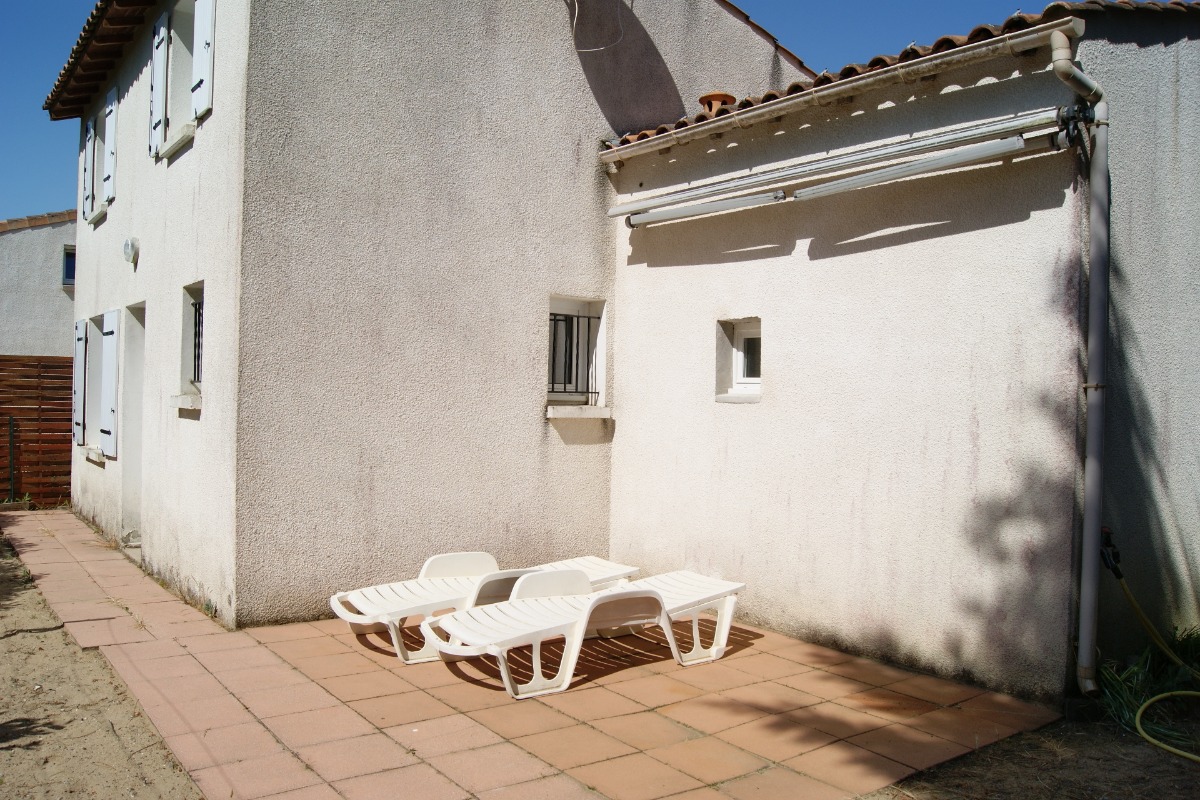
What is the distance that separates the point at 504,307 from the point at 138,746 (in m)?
4.35

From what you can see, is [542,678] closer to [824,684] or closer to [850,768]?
[824,684]

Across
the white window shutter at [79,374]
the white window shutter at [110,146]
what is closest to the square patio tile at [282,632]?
the white window shutter at [79,374]

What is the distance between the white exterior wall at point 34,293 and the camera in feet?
53.6

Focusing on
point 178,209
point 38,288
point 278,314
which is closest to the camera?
point 278,314

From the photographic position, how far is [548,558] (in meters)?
8.11

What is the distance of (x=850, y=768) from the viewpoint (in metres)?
4.41

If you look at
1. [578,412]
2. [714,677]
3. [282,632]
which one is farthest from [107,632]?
[714,677]

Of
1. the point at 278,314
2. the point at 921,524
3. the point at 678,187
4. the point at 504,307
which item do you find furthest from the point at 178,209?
the point at 921,524

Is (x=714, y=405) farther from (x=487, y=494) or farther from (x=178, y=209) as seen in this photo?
(x=178, y=209)

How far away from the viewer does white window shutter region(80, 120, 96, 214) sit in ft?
39.4

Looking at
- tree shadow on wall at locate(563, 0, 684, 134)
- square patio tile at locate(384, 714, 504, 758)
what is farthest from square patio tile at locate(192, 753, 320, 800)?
tree shadow on wall at locate(563, 0, 684, 134)

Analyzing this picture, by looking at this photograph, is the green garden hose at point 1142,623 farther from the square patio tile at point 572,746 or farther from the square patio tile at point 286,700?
the square patio tile at point 286,700

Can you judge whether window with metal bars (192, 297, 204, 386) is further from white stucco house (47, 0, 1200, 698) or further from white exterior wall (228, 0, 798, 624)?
white exterior wall (228, 0, 798, 624)

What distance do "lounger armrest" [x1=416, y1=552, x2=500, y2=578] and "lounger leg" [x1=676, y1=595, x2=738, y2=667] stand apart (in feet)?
5.27
